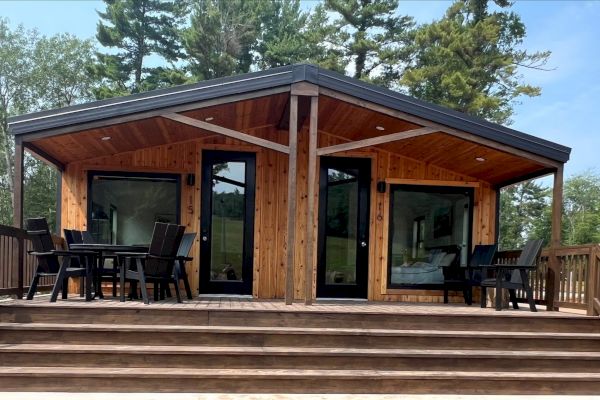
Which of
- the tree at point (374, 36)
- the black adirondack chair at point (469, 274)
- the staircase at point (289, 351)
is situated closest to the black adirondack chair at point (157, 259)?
the staircase at point (289, 351)

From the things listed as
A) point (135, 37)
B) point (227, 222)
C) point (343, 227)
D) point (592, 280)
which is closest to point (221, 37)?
point (135, 37)

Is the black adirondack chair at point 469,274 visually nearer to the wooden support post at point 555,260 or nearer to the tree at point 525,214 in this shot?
the wooden support post at point 555,260

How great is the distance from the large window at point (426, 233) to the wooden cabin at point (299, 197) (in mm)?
14

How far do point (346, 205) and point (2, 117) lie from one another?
21.4 meters

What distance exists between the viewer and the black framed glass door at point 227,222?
7.23m

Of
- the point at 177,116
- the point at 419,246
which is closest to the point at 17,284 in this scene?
the point at 177,116

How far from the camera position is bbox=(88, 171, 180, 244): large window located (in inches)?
281

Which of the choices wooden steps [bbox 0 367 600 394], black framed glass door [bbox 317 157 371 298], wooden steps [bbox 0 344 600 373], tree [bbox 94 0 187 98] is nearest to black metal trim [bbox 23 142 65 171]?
wooden steps [bbox 0 344 600 373]

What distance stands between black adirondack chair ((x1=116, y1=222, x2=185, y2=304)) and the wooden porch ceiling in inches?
50.0

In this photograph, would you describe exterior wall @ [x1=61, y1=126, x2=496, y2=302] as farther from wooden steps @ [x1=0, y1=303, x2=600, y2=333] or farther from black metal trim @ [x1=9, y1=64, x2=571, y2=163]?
wooden steps @ [x1=0, y1=303, x2=600, y2=333]

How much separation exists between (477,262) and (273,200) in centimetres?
279

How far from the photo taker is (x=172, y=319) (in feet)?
15.9

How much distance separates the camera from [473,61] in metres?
18.7

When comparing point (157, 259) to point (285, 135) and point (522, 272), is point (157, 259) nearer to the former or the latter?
point (285, 135)
